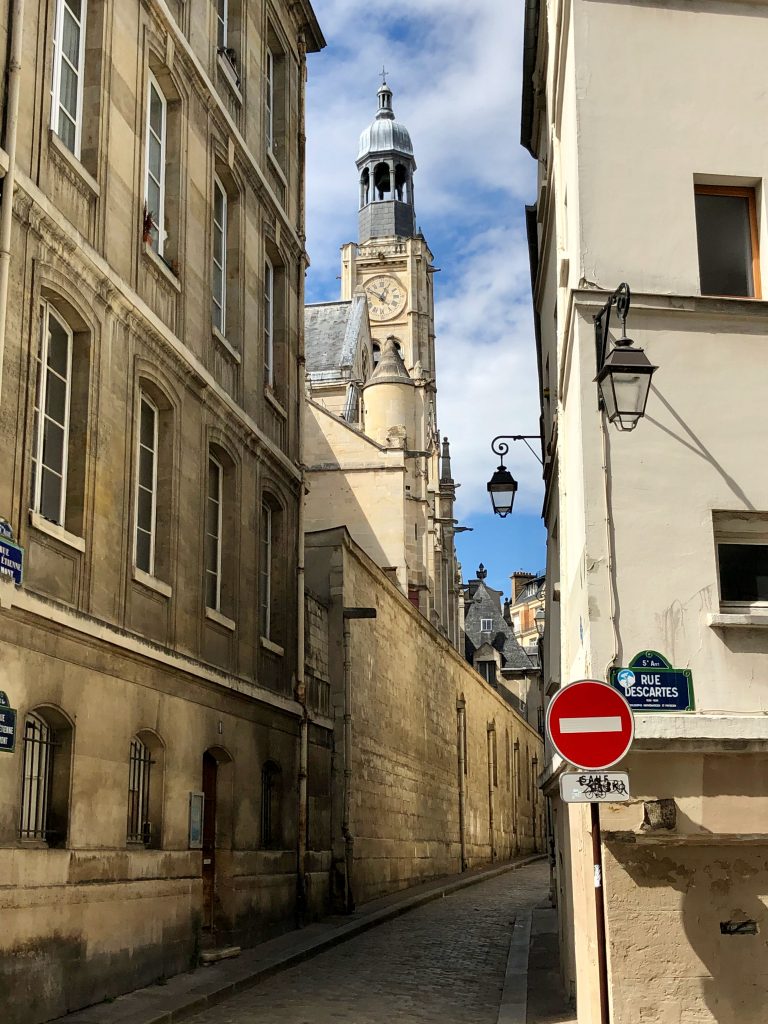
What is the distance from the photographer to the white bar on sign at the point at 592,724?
263 inches

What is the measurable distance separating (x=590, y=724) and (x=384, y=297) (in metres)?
83.0

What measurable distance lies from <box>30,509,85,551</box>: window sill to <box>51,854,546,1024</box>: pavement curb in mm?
3657

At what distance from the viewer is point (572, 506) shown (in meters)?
9.30

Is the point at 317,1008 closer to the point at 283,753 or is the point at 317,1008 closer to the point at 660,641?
the point at 660,641

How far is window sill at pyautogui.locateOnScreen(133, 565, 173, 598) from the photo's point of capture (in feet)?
39.3

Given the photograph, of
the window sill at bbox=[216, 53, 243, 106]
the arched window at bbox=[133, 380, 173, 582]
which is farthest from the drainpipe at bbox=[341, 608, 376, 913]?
the window sill at bbox=[216, 53, 243, 106]

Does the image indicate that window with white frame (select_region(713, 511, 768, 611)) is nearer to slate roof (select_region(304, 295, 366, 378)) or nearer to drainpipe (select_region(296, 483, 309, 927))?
drainpipe (select_region(296, 483, 309, 927))

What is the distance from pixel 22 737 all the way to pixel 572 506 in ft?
14.4

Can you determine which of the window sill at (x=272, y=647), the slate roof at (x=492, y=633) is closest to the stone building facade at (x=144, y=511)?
the window sill at (x=272, y=647)

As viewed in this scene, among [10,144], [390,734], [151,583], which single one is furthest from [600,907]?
[390,734]

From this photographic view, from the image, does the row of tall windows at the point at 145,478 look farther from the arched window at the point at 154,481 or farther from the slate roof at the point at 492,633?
the slate roof at the point at 492,633

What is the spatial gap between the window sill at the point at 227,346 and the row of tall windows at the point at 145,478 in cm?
127

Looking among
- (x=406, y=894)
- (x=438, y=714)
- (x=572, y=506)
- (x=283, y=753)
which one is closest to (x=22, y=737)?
(x=572, y=506)

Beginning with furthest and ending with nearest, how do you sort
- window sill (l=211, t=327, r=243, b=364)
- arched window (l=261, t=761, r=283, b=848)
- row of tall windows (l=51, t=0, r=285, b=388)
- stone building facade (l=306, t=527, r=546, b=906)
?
1. stone building facade (l=306, t=527, r=546, b=906)
2. arched window (l=261, t=761, r=283, b=848)
3. window sill (l=211, t=327, r=243, b=364)
4. row of tall windows (l=51, t=0, r=285, b=388)
